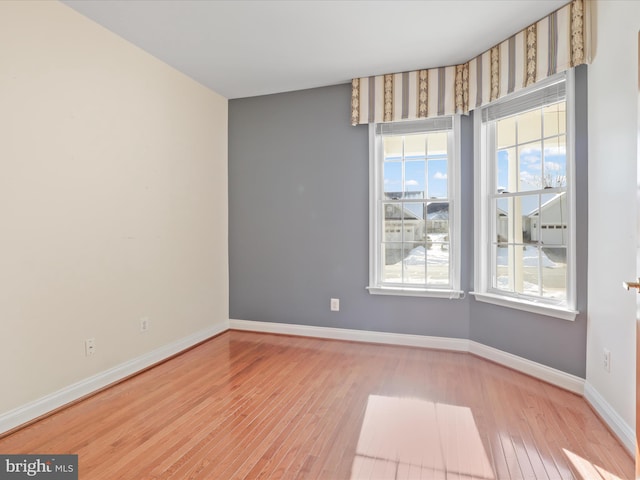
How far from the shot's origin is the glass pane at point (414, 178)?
3.59 metres

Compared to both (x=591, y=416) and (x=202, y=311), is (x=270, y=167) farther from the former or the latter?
(x=591, y=416)

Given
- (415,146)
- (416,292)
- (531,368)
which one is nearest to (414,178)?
(415,146)

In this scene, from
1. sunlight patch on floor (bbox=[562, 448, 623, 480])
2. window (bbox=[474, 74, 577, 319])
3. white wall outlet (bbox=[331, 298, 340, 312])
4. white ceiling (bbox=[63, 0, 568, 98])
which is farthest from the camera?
white wall outlet (bbox=[331, 298, 340, 312])

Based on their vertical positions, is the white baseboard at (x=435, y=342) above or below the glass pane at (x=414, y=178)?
below

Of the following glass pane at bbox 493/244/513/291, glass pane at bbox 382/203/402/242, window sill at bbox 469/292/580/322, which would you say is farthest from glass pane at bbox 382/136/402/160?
window sill at bbox 469/292/580/322

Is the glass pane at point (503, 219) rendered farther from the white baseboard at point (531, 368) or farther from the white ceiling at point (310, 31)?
the white ceiling at point (310, 31)

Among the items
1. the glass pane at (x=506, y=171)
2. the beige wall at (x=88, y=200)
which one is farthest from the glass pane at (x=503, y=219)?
the beige wall at (x=88, y=200)

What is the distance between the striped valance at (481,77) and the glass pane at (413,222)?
2.85 feet

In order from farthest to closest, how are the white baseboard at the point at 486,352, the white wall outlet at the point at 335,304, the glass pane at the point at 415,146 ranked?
the white wall outlet at the point at 335,304 < the glass pane at the point at 415,146 < the white baseboard at the point at 486,352

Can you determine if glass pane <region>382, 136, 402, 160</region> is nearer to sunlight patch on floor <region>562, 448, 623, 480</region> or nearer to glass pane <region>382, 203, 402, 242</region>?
glass pane <region>382, 203, 402, 242</region>

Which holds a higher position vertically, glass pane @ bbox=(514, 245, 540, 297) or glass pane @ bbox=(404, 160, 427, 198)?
glass pane @ bbox=(404, 160, 427, 198)

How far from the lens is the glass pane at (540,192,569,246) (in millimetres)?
2730

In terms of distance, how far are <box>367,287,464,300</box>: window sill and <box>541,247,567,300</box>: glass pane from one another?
74 cm

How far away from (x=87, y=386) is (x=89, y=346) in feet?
0.90
